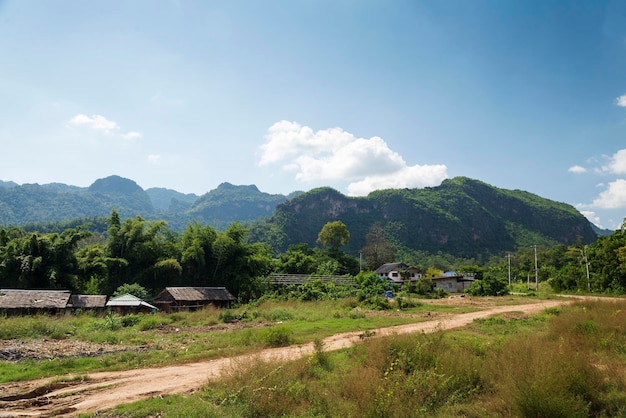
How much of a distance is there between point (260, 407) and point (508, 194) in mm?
178882

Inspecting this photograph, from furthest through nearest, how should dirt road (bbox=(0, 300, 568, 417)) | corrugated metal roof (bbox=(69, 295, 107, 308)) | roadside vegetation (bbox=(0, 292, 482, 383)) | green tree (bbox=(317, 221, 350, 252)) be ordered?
green tree (bbox=(317, 221, 350, 252)), corrugated metal roof (bbox=(69, 295, 107, 308)), roadside vegetation (bbox=(0, 292, 482, 383)), dirt road (bbox=(0, 300, 568, 417))

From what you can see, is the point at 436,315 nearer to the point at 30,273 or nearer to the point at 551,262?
the point at 30,273

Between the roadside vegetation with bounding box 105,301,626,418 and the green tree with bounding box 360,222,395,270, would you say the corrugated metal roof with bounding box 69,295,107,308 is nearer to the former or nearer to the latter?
the roadside vegetation with bounding box 105,301,626,418

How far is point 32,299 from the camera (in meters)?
22.9

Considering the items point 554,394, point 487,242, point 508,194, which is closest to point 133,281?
point 554,394

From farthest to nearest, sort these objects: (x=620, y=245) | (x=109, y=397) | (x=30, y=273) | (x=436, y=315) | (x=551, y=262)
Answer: (x=551, y=262) < (x=620, y=245) < (x=30, y=273) < (x=436, y=315) < (x=109, y=397)

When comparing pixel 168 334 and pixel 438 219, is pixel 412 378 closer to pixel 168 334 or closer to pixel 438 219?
pixel 168 334

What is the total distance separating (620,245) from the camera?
118 feet

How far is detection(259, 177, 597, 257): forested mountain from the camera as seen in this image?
126438 millimetres

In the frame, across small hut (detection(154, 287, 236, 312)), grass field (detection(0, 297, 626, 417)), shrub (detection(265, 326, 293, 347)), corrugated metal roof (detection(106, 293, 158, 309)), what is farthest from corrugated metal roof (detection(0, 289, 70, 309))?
shrub (detection(265, 326, 293, 347))

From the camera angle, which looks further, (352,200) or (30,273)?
(352,200)

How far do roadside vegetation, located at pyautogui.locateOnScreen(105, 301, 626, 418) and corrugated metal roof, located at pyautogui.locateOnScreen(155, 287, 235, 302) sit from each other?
2106 cm

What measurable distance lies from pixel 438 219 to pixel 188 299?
11964 centimetres

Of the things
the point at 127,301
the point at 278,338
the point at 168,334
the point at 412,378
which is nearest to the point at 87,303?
the point at 127,301
